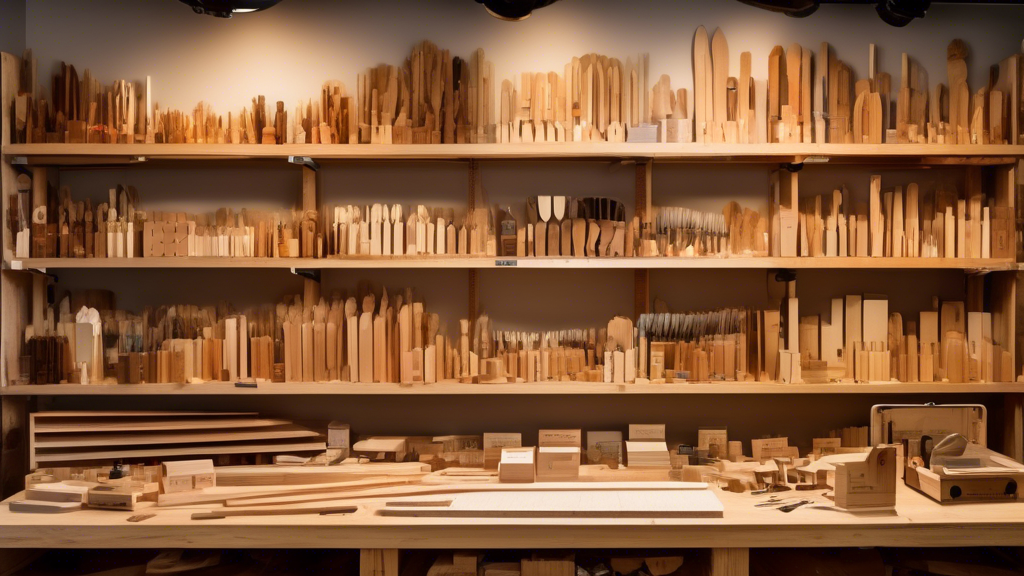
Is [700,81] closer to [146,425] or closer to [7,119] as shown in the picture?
[146,425]

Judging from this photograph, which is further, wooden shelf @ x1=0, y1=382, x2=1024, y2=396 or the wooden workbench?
wooden shelf @ x1=0, y1=382, x2=1024, y2=396

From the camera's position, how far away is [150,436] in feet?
13.4

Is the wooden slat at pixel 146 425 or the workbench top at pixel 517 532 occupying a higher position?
the wooden slat at pixel 146 425

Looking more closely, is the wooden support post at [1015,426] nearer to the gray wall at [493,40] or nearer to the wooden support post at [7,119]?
the gray wall at [493,40]

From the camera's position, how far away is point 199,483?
3.77 metres

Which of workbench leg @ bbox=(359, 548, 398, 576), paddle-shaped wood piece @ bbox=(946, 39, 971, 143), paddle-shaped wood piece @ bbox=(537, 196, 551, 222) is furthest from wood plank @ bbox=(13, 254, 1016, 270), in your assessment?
workbench leg @ bbox=(359, 548, 398, 576)

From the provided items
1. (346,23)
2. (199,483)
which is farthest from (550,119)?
(199,483)

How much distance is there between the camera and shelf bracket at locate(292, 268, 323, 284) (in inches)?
163

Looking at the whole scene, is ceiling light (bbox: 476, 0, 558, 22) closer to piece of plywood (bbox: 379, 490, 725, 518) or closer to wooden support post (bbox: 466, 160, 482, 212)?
wooden support post (bbox: 466, 160, 482, 212)

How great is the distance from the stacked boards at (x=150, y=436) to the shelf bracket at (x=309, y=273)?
77 cm

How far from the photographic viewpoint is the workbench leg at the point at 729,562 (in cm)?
337

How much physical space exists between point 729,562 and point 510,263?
5.52 ft

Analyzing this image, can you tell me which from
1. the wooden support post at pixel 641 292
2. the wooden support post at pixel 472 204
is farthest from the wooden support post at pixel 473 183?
the wooden support post at pixel 641 292

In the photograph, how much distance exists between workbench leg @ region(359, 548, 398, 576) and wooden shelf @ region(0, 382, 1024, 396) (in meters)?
0.90
